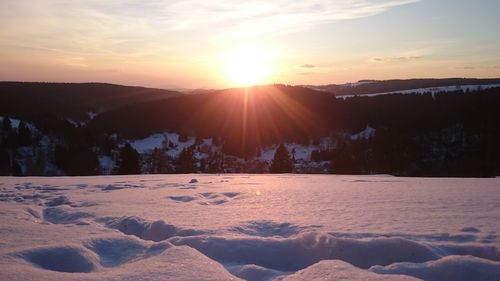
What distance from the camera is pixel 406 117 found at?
405 feet

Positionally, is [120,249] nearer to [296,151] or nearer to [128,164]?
[128,164]

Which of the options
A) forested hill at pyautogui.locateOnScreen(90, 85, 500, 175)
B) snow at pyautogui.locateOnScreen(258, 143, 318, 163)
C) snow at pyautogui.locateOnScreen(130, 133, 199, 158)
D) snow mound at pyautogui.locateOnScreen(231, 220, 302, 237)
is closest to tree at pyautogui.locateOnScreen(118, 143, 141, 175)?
snow mound at pyautogui.locateOnScreen(231, 220, 302, 237)

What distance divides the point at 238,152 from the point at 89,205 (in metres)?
114

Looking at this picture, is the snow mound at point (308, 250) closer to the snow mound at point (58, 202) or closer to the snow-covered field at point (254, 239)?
the snow-covered field at point (254, 239)

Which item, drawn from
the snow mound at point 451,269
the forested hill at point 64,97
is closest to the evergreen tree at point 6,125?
the forested hill at point 64,97

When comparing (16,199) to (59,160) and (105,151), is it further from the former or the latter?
(105,151)

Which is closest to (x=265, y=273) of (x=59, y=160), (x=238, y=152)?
(x=59, y=160)

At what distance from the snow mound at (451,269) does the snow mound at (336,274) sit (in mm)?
230

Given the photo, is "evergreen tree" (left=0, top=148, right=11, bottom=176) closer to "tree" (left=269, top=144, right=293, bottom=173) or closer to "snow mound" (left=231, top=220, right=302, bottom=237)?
"tree" (left=269, top=144, right=293, bottom=173)

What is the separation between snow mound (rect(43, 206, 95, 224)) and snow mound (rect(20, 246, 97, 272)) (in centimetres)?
207

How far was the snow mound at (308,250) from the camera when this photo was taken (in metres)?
4.60

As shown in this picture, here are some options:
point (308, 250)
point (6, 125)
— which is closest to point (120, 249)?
point (308, 250)

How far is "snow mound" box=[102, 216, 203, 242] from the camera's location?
5.72m

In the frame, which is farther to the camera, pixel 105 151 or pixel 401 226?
pixel 105 151
